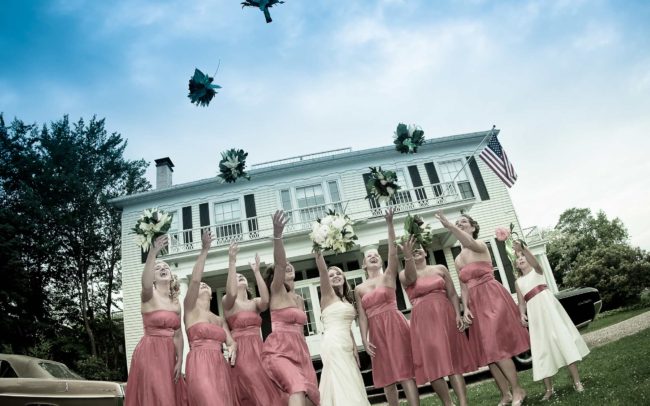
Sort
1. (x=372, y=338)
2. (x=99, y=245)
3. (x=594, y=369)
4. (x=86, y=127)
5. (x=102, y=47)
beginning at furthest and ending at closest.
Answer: (x=86, y=127) < (x=99, y=245) < (x=102, y=47) < (x=594, y=369) < (x=372, y=338)

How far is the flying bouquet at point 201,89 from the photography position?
3770mm

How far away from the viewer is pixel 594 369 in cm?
556

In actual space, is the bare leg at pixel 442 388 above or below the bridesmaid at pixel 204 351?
below

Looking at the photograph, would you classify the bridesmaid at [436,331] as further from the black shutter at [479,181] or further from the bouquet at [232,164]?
the black shutter at [479,181]

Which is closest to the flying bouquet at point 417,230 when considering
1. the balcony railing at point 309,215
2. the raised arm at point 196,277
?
the raised arm at point 196,277

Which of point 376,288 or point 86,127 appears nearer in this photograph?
point 376,288

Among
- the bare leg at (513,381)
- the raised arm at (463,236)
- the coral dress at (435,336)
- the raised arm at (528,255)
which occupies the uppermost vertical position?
the raised arm at (463,236)

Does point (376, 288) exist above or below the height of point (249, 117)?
below

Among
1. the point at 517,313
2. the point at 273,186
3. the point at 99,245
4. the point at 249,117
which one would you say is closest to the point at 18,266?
the point at 99,245

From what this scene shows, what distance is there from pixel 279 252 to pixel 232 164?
1762 mm

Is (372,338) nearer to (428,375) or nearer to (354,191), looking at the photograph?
(428,375)

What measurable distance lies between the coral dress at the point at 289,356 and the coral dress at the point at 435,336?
1.11 m

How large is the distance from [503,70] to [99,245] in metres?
21.7

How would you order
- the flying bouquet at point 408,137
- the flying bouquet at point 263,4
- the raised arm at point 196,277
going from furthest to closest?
the flying bouquet at point 408,137, the raised arm at point 196,277, the flying bouquet at point 263,4
